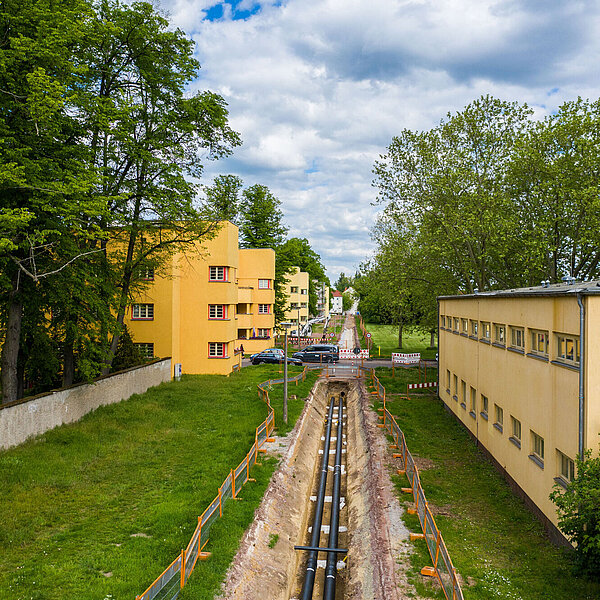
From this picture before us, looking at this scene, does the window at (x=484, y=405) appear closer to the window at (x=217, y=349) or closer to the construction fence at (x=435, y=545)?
the construction fence at (x=435, y=545)

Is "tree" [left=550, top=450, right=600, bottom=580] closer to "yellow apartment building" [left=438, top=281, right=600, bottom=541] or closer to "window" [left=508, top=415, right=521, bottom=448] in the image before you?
"yellow apartment building" [left=438, top=281, right=600, bottom=541]

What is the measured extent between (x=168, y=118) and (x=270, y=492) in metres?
18.9

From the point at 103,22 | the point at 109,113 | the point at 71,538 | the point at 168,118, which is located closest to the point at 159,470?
the point at 71,538

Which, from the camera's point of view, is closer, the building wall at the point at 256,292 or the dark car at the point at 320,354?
the dark car at the point at 320,354

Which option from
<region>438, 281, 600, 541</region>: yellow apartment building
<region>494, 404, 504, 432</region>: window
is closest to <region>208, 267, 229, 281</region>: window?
<region>438, 281, 600, 541</region>: yellow apartment building

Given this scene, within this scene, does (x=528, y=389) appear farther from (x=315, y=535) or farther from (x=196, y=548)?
(x=196, y=548)

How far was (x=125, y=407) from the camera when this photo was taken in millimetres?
23797

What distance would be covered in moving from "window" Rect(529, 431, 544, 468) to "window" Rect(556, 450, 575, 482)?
47.7 inches

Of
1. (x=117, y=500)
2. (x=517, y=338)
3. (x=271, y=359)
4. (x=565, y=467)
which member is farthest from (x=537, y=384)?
(x=271, y=359)

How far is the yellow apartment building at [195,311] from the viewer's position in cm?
3391

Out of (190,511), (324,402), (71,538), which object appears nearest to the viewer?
(71,538)

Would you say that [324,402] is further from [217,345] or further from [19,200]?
[19,200]

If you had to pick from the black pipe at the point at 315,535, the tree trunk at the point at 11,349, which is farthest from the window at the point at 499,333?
the tree trunk at the point at 11,349

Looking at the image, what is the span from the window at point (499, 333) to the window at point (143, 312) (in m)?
23.9
